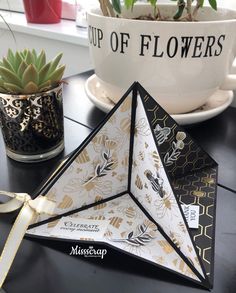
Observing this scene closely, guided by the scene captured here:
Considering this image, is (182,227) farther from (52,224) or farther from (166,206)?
(52,224)

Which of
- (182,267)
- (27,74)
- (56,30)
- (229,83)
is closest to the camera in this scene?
(182,267)

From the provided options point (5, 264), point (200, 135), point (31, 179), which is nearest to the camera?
point (5, 264)

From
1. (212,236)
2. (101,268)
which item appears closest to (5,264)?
(101,268)

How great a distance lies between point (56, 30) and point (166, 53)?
74cm

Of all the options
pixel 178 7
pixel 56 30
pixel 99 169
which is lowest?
pixel 56 30

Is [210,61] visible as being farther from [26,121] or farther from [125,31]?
[26,121]

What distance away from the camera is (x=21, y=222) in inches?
11.3

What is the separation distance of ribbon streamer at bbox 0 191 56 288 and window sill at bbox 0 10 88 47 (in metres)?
0.74

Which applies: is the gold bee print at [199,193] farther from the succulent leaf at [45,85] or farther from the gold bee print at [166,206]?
the succulent leaf at [45,85]

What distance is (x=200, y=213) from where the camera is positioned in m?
0.34

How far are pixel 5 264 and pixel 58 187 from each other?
9 centimetres

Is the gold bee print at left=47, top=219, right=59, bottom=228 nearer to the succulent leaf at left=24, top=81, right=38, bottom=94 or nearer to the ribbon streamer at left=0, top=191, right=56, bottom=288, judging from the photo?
the ribbon streamer at left=0, top=191, right=56, bottom=288

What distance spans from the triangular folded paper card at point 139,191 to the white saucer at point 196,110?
0.11 m

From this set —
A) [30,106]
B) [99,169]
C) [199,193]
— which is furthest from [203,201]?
[30,106]
